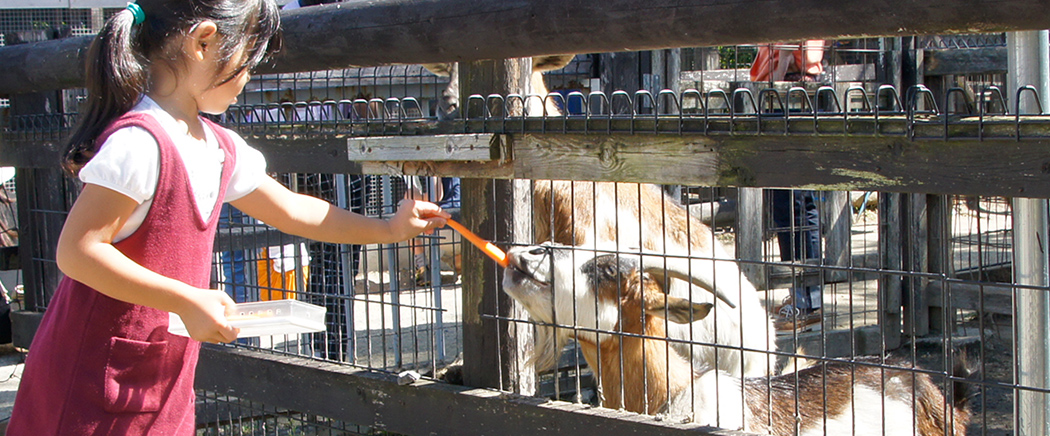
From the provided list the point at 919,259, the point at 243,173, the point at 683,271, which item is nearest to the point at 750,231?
the point at 919,259

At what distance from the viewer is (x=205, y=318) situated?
2016 mm

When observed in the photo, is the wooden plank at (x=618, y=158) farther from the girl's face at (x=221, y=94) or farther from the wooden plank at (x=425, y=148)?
the girl's face at (x=221, y=94)

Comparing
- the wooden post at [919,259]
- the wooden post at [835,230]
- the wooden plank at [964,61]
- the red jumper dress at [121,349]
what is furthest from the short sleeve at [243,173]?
the wooden plank at [964,61]

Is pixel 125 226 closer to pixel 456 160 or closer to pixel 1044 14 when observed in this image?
pixel 456 160

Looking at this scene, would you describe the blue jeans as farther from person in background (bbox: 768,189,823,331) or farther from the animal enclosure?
the animal enclosure

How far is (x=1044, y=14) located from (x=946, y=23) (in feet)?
0.68

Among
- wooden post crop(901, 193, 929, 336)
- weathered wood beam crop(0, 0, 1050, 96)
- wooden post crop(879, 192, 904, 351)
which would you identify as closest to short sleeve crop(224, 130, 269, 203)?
weathered wood beam crop(0, 0, 1050, 96)

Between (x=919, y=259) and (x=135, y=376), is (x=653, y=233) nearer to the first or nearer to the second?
(x=919, y=259)

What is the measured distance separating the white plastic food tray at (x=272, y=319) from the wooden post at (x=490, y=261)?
103cm

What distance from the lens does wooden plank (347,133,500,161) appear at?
300 cm

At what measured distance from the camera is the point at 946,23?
7.13 feet

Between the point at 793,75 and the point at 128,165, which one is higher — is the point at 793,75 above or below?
above

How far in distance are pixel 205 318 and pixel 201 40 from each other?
0.66 metres

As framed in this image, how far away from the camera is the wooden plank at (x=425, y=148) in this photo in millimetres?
3004
